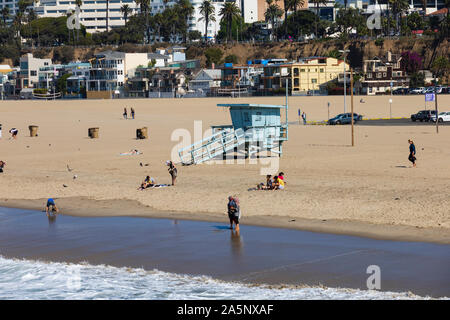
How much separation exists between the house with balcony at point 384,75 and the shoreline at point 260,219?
330ft

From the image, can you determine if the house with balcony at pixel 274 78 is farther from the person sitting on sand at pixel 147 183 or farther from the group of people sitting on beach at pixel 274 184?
the group of people sitting on beach at pixel 274 184

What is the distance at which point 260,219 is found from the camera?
74.3 feet

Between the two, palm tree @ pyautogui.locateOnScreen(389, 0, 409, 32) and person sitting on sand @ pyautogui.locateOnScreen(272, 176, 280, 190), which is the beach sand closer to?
person sitting on sand @ pyautogui.locateOnScreen(272, 176, 280, 190)

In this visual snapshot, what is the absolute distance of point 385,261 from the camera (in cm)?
1708

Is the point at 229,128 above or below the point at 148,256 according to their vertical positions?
above

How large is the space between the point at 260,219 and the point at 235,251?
3.97 meters

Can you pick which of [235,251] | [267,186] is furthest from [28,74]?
[235,251]

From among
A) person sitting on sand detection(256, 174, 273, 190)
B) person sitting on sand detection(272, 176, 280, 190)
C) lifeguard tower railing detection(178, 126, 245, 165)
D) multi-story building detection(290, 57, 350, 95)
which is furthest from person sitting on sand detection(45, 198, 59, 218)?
multi-story building detection(290, 57, 350, 95)

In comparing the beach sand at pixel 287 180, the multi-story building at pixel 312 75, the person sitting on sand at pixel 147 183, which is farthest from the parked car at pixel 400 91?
the person sitting on sand at pixel 147 183

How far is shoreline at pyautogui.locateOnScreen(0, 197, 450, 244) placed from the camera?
19.6 metres
